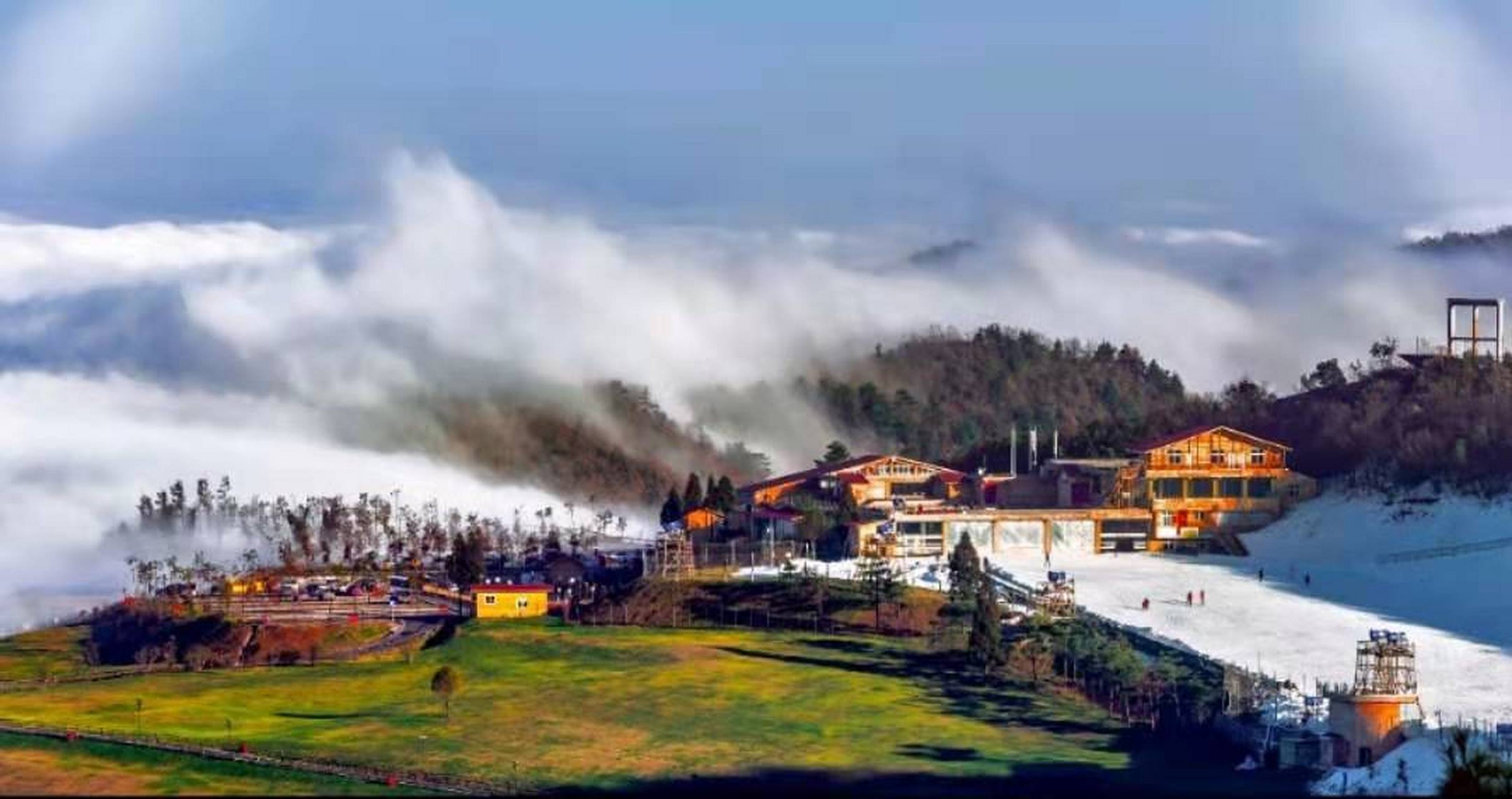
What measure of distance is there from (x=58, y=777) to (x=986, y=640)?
23939mm

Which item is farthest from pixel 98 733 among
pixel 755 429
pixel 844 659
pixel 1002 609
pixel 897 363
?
pixel 897 363

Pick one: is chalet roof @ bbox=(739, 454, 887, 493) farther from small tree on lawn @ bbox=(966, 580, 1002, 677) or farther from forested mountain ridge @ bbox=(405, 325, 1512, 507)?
small tree on lawn @ bbox=(966, 580, 1002, 677)

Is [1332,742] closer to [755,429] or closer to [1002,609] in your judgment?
[1002,609]

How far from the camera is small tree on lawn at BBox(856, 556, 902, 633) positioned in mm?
78938

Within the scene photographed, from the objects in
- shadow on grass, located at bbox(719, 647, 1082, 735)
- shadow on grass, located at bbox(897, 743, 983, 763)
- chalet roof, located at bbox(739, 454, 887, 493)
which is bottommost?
shadow on grass, located at bbox(897, 743, 983, 763)

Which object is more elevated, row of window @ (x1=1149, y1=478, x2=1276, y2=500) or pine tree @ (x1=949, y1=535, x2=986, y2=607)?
row of window @ (x1=1149, y1=478, x2=1276, y2=500)

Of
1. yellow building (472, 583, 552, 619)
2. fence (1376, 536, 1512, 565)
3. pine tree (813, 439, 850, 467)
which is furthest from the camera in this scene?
pine tree (813, 439, 850, 467)

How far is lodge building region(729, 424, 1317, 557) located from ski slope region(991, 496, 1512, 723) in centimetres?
146

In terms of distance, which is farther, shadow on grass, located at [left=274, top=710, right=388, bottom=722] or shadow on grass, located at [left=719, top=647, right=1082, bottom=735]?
shadow on grass, located at [left=274, top=710, right=388, bottom=722]

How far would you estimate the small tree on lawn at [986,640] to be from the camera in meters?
71.1

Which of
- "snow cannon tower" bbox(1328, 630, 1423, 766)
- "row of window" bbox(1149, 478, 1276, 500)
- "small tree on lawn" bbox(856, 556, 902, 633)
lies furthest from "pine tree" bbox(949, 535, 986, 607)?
"snow cannon tower" bbox(1328, 630, 1423, 766)

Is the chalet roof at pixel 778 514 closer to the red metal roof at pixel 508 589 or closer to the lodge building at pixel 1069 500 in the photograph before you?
the lodge building at pixel 1069 500

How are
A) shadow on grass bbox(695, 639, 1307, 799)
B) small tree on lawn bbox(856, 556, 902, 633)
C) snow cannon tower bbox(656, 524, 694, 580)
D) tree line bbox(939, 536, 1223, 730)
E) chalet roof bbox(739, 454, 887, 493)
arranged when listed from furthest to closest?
chalet roof bbox(739, 454, 887, 493) < snow cannon tower bbox(656, 524, 694, 580) < small tree on lawn bbox(856, 556, 902, 633) < tree line bbox(939, 536, 1223, 730) < shadow on grass bbox(695, 639, 1307, 799)

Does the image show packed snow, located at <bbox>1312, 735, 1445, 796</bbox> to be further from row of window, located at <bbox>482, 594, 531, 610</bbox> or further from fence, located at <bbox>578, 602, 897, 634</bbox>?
row of window, located at <bbox>482, 594, 531, 610</bbox>
